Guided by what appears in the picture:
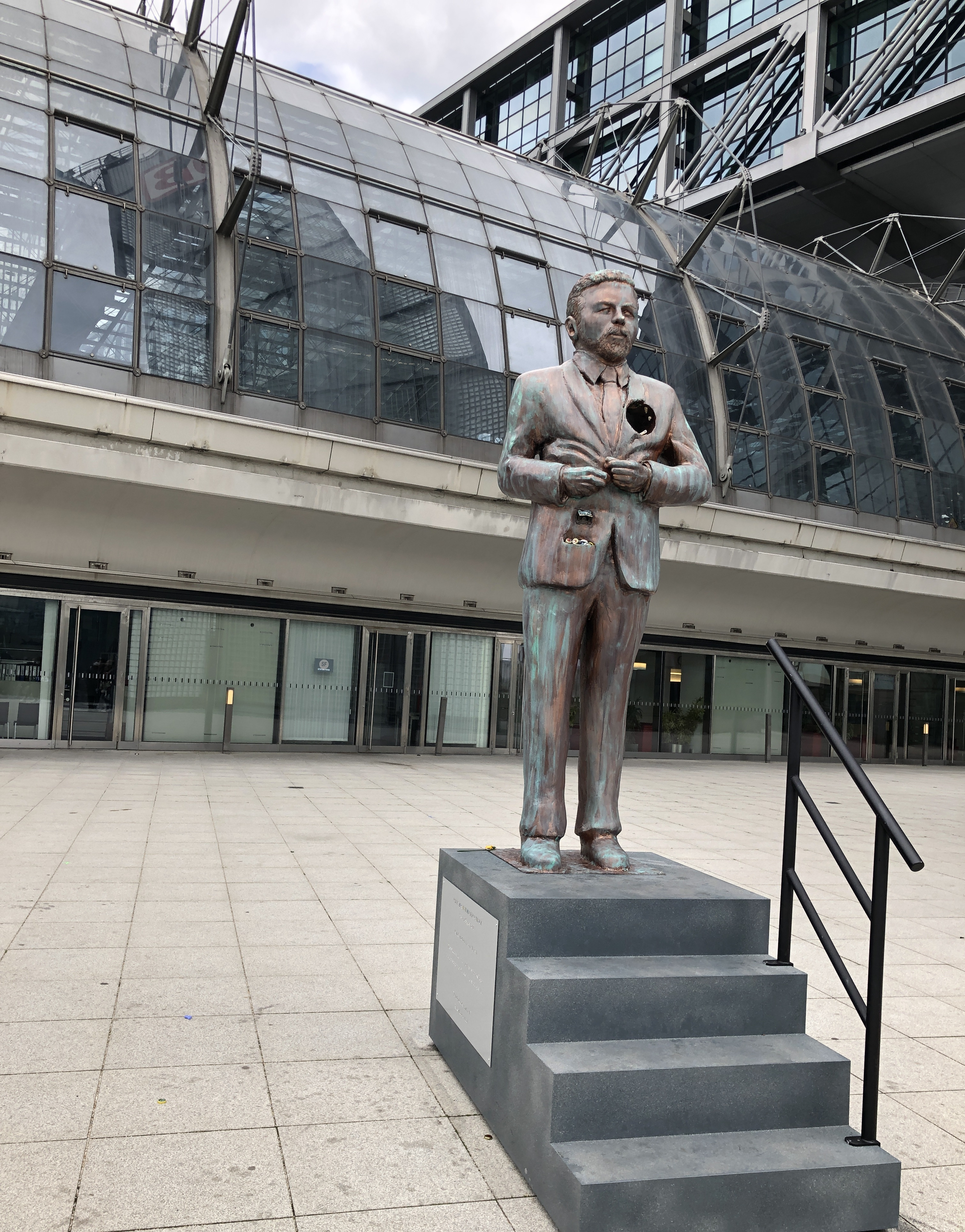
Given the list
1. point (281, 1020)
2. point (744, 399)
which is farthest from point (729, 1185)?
point (744, 399)

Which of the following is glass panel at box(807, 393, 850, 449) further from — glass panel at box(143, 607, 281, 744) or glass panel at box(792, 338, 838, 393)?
glass panel at box(143, 607, 281, 744)

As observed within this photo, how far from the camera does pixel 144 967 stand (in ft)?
16.4

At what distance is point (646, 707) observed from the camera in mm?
21516

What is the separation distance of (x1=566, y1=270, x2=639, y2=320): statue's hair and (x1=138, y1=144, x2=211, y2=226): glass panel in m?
13.6

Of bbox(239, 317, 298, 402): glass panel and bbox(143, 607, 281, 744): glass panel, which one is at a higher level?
bbox(239, 317, 298, 402): glass panel

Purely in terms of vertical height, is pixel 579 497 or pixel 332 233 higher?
pixel 332 233

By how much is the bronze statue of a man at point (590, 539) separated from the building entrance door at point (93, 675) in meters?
13.7

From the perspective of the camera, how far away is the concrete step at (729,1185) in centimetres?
276

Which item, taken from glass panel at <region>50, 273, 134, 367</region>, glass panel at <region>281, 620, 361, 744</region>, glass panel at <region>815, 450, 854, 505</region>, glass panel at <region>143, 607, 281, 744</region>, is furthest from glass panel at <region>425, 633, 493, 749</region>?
glass panel at <region>815, 450, 854, 505</region>

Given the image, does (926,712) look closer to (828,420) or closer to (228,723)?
(828,420)

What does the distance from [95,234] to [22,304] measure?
1.70 m

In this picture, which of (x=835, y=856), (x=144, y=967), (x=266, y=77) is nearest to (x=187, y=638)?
(x=266, y=77)

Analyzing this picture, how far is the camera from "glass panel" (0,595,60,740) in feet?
51.9

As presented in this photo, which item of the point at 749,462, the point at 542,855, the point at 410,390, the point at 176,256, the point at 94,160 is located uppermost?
the point at 94,160
